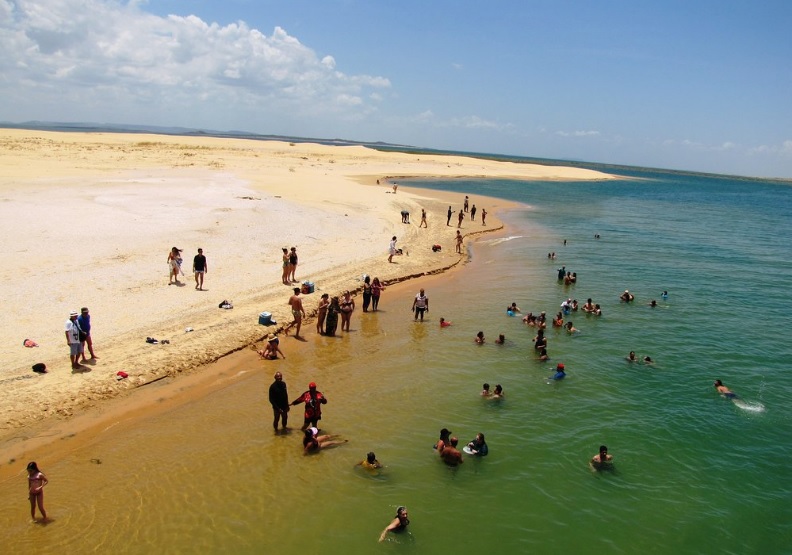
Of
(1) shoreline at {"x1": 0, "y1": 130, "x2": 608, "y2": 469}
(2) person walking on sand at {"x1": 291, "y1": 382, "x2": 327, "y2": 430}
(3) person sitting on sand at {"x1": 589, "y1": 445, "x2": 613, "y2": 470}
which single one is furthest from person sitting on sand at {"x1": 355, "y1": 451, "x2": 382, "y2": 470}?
(1) shoreline at {"x1": 0, "y1": 130, "x2": 608, "y2": 469}

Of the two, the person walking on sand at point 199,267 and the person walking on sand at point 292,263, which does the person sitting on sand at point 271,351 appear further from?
the person walking on sand at point 292,263

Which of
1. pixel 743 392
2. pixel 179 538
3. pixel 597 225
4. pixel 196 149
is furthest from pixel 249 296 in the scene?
pixel 196 149

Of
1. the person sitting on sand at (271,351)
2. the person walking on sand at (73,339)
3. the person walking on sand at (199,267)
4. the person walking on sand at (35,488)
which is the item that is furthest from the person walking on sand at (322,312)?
the person walking on sand at (35,488)

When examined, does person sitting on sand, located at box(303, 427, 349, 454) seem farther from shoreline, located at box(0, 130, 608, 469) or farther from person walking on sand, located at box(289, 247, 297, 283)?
person walking on sand, located at box(289, 247, 297, 283)

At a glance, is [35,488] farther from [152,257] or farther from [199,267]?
[152,257]

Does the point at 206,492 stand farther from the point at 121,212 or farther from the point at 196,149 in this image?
the point at 196,149
